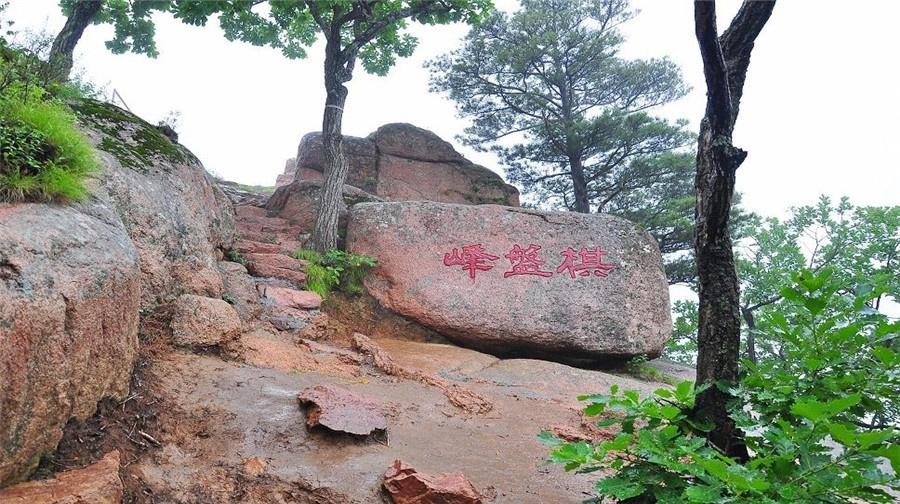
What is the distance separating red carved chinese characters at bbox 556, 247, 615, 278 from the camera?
25.1 ft

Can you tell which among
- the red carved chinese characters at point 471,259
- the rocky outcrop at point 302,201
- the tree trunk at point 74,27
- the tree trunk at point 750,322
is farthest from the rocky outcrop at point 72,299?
the tree trunk at point 750,322

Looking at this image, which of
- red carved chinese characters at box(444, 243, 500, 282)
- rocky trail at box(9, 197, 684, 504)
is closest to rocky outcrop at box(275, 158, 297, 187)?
red carved chinese characters at box(444, 243, 500, 282)

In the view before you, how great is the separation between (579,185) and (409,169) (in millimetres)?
3906

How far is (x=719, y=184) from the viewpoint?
2955 millimetres

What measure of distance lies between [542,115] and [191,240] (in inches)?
370

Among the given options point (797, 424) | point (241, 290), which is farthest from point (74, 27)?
point (797, 424)

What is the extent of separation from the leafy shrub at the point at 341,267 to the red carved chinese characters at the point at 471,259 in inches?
→ 41.6

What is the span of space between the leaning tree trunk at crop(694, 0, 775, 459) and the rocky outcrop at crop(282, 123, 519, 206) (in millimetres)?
9075

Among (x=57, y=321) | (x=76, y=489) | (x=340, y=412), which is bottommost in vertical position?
(x=76, y=489)

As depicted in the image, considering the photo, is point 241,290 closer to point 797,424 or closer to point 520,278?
point 520,278

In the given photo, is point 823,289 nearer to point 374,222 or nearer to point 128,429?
point 128,429

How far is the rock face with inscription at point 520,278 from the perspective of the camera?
281 inches

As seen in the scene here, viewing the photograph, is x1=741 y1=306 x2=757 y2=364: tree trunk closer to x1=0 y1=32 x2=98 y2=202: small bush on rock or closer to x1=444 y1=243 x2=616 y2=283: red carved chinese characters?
x1=444 y1=243 x2=616 y2=283: red carved chinese characters

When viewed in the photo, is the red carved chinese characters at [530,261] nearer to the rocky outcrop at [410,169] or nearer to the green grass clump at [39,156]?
the rocky outcrop at [410,169]
